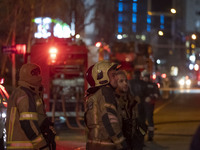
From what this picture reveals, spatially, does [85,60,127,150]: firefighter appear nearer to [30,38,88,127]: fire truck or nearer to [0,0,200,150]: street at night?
[0,0,200,150]: street at night

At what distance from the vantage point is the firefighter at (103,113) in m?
4.40

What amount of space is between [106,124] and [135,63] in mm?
34147

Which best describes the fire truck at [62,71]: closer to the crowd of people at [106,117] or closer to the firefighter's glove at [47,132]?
the crowd of people at [106,117]

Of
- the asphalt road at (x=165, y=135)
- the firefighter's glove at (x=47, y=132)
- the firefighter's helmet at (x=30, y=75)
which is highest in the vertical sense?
the firefighter's helmet at (x=30, y=75)

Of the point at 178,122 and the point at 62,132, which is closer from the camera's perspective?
the point at 62,132

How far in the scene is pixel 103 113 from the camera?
445 cm

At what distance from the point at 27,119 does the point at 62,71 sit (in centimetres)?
1250

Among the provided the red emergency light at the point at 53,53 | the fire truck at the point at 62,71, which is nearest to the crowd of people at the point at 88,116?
the fire truck at the point at 62,71

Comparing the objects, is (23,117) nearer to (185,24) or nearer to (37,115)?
(37,115)

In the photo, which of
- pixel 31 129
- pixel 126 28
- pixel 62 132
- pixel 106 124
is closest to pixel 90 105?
pixel 106 124

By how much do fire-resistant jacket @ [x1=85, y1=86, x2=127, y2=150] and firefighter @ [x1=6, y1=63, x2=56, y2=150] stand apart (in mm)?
511

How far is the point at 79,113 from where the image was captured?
16094mm

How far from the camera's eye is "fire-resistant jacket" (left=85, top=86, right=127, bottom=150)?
173 inches

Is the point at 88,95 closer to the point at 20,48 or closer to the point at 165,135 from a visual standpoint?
the point at 165,135
